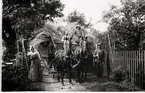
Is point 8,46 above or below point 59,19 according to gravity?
below

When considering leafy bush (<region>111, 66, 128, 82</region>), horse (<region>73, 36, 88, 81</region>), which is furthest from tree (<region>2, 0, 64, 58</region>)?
leafy bush (<region>111, 66, 128, 82</region>)

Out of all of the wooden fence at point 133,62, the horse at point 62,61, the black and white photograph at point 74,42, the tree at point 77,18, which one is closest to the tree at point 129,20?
the black and white photograph at point 74,42

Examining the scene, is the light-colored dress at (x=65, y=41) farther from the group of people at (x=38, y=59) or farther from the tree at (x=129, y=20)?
the tree at (x=129, y=20)

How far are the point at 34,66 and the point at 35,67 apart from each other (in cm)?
4

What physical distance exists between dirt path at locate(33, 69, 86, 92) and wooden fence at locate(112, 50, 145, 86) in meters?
1.01

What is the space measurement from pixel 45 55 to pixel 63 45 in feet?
1.67

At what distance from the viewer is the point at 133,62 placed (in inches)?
279

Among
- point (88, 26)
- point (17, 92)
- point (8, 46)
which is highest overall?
point (88, 26)

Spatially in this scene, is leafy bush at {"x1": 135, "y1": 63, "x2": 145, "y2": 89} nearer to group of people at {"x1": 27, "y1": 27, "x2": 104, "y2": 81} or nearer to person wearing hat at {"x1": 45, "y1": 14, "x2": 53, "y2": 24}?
group of people at {"x1": 27, "y1": 27, "x2": 104, "y2": 81}

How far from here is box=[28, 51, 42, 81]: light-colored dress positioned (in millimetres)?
7160

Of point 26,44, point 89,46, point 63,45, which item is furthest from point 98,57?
point 26,44

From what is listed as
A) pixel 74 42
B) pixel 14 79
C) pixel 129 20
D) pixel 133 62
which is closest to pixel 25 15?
pixel 74 42

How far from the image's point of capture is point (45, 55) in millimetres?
7312

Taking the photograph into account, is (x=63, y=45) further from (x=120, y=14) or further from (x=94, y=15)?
(x=120, y=14)
